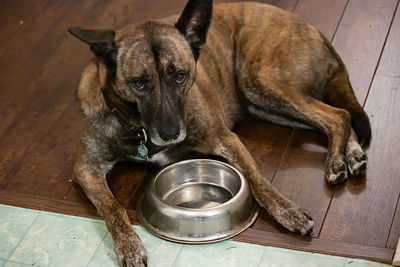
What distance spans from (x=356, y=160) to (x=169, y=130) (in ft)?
3.12

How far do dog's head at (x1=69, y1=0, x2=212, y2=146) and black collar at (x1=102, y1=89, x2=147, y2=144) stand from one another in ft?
0.22

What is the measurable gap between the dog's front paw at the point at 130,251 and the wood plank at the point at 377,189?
79cm

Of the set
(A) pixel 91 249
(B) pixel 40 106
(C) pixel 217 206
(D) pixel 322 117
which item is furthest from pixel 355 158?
(B) pixel 40 106

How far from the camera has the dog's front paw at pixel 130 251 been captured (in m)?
2.97

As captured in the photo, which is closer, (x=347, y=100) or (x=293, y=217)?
(x=293, y=217)

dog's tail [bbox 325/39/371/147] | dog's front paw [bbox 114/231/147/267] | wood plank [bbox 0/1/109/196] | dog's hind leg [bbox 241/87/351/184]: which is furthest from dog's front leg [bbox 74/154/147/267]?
dog's tail [bbox 325/39/371/147]

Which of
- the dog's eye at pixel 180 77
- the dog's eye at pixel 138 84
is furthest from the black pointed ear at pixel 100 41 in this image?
the dog's eye at pixel 180 77

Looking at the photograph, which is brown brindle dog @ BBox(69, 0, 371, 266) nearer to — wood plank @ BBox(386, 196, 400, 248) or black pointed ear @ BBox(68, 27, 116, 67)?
black pointed ear @ BBox(68, 27, 116, 67)

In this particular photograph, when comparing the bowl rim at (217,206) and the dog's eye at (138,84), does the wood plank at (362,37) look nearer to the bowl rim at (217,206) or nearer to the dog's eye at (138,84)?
the bowl rim at (217,206)

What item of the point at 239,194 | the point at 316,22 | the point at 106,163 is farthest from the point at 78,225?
the point at 316,22

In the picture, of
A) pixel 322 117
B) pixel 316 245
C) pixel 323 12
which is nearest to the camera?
pixel 316 245

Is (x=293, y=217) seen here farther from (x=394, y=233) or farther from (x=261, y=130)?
(x=261, y=130)

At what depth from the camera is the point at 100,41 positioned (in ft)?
9.58

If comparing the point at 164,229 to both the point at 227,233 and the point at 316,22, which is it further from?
the point at 316,22
